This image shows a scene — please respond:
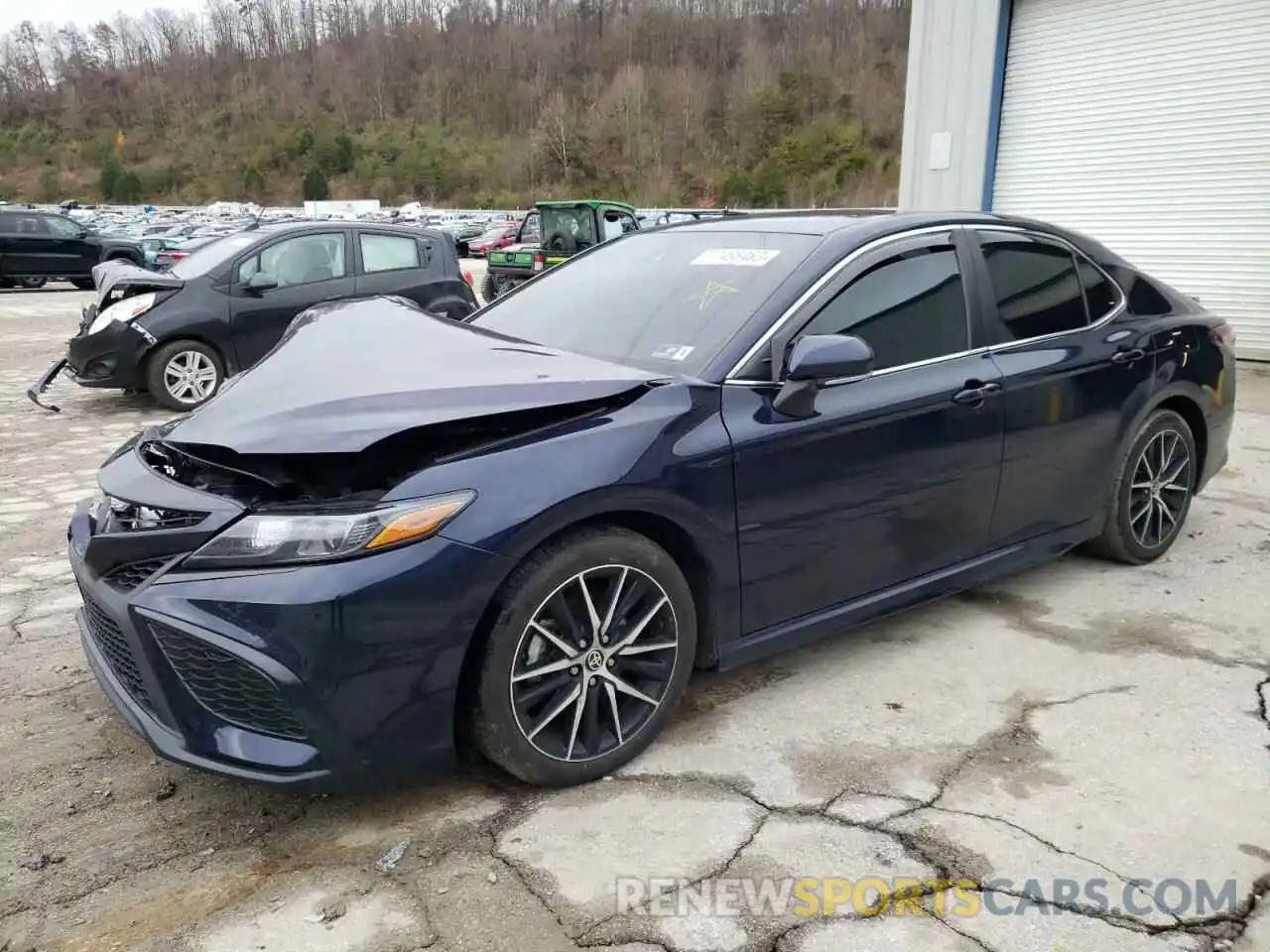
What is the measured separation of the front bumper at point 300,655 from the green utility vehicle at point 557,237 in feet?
45.6

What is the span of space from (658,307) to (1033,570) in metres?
2.30

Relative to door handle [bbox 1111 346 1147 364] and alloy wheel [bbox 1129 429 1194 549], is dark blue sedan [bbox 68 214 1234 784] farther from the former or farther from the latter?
alloy wheel [bbox 1129 429 1194 549]

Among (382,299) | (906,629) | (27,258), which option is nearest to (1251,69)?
(906,629)

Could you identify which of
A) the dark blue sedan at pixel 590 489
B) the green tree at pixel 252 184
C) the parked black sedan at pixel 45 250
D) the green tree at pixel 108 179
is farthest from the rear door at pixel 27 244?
the green tree at pixel 108 179

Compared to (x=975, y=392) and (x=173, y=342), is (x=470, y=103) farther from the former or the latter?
(x=975, y=392)

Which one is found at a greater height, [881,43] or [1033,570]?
[881,43]

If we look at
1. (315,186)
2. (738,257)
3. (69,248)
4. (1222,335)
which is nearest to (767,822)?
(738,257)

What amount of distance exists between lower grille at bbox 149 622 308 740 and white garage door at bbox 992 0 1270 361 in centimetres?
1077

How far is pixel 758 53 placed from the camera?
4218 inches

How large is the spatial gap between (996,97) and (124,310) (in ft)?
31.7

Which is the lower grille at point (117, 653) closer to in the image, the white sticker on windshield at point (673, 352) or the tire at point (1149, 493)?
the white sticker on windshield at point (673, 352)

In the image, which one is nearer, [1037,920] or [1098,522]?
[1037,920]

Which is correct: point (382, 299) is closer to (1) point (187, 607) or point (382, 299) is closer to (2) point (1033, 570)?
(1) point (187, 607)

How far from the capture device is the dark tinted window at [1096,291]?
13.4ft
